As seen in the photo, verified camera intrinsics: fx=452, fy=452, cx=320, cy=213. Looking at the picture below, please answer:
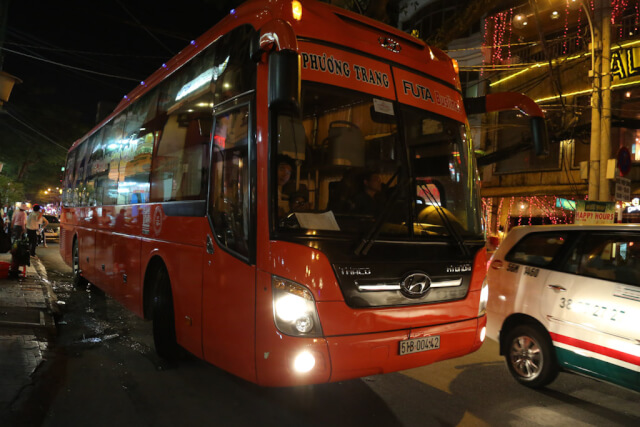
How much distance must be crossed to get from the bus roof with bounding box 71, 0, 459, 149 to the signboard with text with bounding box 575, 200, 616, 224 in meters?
5.71

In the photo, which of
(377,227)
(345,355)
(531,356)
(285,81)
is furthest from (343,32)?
(531,356)

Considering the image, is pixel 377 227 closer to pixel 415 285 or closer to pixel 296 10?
pixel 415 285

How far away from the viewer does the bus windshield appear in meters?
3.48

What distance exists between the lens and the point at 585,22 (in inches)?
638

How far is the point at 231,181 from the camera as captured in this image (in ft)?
12.8

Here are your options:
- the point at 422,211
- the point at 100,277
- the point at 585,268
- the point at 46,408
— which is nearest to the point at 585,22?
the point at 585,268

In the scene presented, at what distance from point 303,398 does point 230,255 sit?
5.09 ft

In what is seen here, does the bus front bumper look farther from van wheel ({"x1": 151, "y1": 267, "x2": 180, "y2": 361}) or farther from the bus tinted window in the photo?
the bus tinted window

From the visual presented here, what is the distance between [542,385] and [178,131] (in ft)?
15.9

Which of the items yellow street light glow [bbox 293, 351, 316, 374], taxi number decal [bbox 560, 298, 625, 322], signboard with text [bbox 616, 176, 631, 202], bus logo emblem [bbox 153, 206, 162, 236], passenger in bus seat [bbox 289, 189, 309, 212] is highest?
signboard with text [bbox 616, 176, 631, 202]

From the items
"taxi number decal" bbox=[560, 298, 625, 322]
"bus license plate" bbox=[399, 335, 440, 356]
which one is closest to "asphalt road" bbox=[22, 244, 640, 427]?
"bus license plate" bbox=[399, 335, 440, 356]

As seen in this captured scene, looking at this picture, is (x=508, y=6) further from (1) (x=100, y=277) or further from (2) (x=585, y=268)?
(1) (x=100, y=277)

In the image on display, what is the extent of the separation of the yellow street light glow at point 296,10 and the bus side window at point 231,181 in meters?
0.86

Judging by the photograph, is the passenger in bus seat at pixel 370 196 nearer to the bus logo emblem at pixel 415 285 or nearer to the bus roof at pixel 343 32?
the bus logo emblem at pixel 415 285
